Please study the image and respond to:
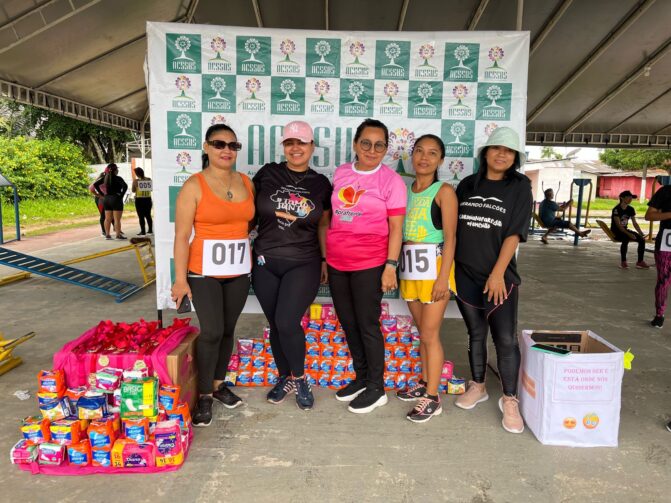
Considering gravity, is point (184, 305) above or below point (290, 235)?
below

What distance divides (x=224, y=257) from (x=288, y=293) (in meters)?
0.41

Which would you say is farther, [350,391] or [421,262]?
[350,391]

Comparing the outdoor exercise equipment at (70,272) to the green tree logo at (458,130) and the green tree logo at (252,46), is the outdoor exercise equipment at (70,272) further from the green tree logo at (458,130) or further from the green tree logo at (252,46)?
the green tree logo at (458,130)

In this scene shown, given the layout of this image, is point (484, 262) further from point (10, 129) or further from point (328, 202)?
point (10, 129)

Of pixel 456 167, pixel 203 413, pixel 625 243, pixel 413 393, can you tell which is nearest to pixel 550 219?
pixel 625 243

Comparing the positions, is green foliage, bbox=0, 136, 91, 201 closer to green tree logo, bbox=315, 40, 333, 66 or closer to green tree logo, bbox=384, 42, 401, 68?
green tree logo, bbox=315, 40, 333, 66

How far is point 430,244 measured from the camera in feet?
8.48

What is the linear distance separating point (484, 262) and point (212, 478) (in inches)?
68.2

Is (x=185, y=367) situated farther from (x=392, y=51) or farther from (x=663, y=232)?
(x=663, y=232)

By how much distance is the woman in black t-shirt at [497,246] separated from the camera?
2412 millimetres

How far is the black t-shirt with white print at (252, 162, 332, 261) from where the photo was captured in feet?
8.33

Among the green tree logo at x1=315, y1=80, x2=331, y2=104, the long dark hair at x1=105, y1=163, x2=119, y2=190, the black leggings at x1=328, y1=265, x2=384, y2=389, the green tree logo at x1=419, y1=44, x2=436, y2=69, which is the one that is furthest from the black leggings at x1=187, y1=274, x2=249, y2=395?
the long dark hair at x1=105, y1=163, x2=119, y2=190

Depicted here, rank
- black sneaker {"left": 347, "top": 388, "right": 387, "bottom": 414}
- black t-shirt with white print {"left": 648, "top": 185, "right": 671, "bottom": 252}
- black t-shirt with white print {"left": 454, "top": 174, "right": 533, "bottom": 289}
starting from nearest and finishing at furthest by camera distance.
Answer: black t-shirt with white print {"left": 454, "top": 174, "right": 533, "bottom": 289} → black sneaker {"left": 347, "top": 388, "right": 387, "bottom": 414} → black t-shirt with white print {"left": 648, "top": 185, "right": 671, "bottom": 252}

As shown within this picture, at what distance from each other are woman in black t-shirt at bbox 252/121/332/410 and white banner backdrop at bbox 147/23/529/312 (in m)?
0.85
